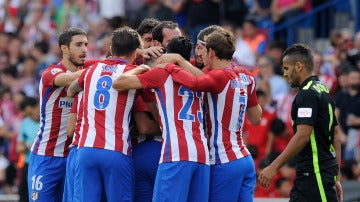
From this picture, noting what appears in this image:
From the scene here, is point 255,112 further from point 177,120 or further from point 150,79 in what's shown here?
point 150,79

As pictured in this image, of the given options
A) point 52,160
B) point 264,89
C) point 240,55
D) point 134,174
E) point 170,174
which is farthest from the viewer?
→ point 240,55

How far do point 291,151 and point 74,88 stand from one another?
2403 millimetres

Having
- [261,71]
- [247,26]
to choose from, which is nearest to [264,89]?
[261,71]

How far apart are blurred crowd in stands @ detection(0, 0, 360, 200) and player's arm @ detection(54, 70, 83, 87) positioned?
2.20m

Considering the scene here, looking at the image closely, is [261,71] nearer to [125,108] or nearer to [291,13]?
[291,13]

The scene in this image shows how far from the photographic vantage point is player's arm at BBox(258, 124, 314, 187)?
10.4 meters

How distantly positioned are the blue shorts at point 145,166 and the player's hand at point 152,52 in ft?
2.99

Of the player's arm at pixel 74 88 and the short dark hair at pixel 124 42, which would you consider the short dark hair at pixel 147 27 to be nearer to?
the short dark hair at pixel 124 42

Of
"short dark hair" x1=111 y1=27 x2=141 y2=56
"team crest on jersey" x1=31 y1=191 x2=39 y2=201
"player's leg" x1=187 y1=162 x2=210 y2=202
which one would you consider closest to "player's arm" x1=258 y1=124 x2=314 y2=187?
"player's leg" x1=187 y1=162 x2=210 y2=202

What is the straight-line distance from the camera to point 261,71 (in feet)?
58.3

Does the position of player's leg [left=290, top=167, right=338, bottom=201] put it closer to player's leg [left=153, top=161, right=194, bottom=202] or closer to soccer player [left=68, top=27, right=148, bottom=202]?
player's leg [left=153, top=161, right=194, bottom=202]

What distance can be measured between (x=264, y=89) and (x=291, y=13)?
2.68m

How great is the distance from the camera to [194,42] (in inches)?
772

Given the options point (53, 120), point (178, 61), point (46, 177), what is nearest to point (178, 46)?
point (178, 61)
